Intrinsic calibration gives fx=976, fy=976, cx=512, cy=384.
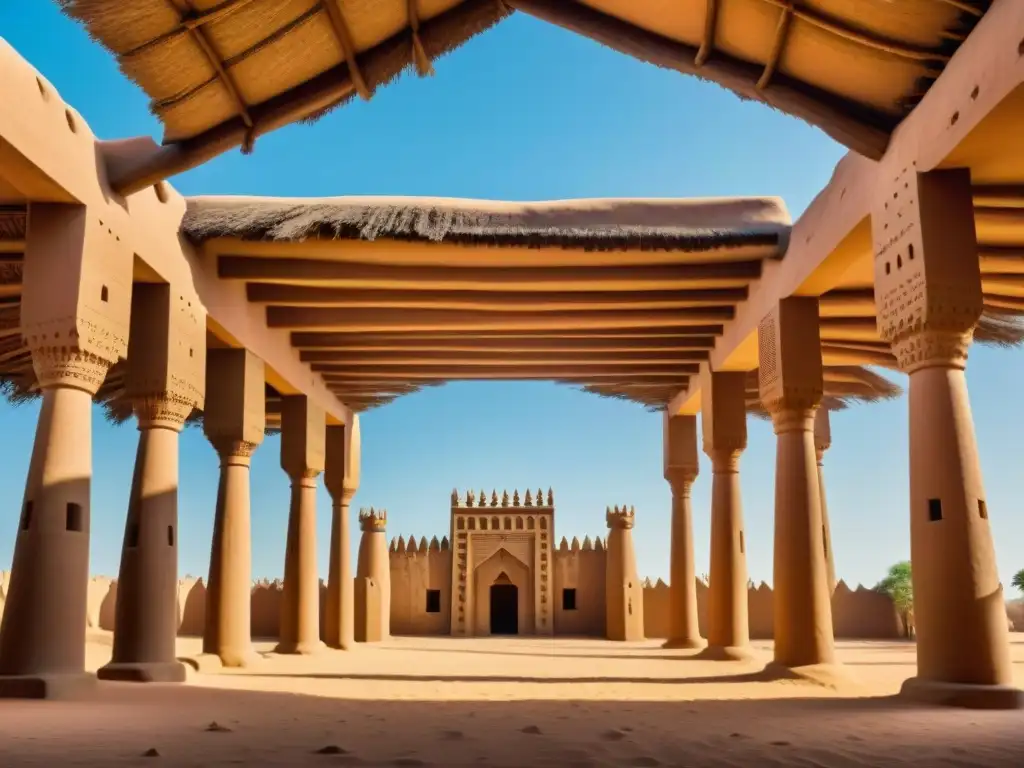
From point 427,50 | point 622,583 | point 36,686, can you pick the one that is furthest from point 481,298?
point 622,583

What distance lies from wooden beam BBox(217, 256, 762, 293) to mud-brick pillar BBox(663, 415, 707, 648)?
699 centimetres

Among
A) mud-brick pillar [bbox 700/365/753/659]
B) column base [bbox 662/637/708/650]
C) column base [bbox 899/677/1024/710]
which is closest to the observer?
column base [bbox 899/677/1024/710]

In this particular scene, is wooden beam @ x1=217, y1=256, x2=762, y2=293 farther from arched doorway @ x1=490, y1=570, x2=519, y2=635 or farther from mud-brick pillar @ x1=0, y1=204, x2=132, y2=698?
arched doorway @ x1=490, y1=570, x2=519, y2=635

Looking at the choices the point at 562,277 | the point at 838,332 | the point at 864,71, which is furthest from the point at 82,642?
the point at 838,332

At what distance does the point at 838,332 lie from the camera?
14047mm

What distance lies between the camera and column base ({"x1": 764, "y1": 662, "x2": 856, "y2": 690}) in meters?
10.7

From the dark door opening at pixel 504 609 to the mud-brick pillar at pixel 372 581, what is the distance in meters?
4.52

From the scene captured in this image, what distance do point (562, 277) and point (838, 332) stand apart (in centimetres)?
430

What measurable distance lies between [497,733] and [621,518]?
18.2m

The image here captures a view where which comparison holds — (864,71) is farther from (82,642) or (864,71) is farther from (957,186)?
(82,642)

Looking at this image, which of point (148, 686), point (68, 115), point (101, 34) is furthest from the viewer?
point (148, 686)

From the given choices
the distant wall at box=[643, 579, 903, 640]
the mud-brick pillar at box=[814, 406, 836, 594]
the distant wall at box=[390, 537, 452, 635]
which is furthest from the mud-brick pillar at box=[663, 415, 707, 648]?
the distant wall at box=[390, 537, 452, 635]

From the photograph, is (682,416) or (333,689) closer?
(333,689)

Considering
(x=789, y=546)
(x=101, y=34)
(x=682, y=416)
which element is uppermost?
(x=101, y=34)
